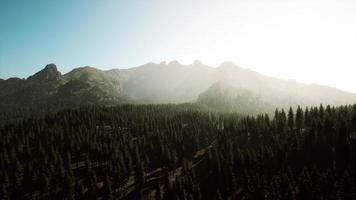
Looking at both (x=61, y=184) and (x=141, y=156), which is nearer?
(x=61, y=184)

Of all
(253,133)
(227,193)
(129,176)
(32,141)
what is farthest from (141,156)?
(32,141)

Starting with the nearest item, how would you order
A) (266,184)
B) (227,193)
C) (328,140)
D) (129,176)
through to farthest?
(266,184) → (227,193) → (328,140) → (129,176)

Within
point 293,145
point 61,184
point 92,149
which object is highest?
point 293,145

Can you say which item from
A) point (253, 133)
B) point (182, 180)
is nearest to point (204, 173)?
point (182, 180)

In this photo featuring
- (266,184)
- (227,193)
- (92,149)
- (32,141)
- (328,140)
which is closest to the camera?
(266,184)

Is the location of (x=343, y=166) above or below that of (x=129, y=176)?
above

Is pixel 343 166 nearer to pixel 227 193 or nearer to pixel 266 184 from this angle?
pixel 266 184

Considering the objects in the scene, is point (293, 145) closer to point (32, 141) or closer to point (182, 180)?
point (182, 180)
